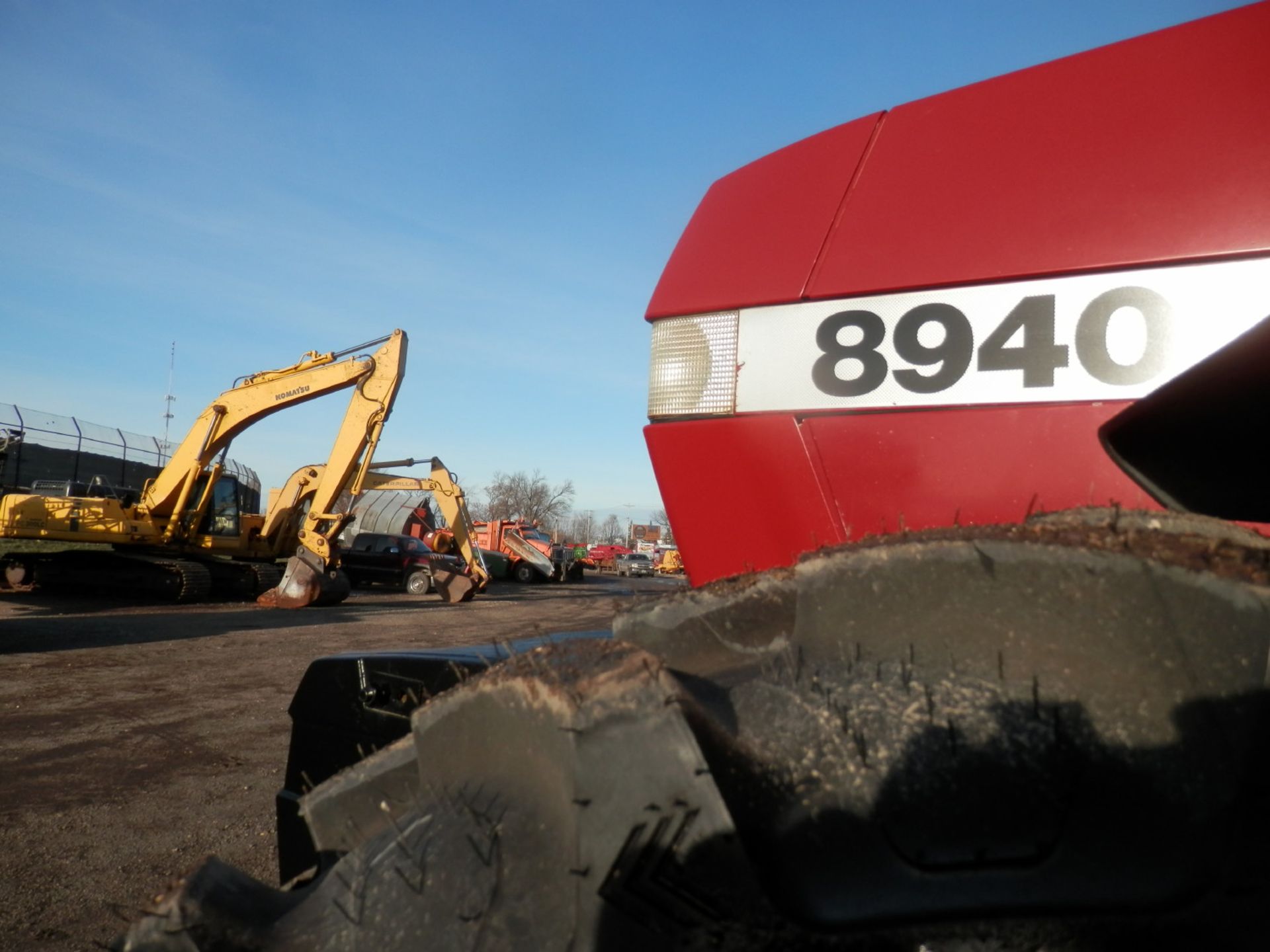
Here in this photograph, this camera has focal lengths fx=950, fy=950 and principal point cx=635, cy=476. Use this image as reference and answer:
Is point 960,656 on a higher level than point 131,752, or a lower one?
higher

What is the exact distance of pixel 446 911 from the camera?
3.05 ft

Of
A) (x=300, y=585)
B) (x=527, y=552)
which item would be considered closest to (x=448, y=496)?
(x=300, y=585)

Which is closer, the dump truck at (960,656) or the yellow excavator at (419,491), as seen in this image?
the dump truck at (960,656)

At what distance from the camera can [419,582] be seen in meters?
25.3

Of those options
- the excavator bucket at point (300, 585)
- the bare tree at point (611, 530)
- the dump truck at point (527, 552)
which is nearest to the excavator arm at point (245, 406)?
the excavator bucket at point (300, 585)

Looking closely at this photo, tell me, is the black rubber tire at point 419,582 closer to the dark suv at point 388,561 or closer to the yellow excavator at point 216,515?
the dark suv at point 388,561

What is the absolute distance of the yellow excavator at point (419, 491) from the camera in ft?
65.3

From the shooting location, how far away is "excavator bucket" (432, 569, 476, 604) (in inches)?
837

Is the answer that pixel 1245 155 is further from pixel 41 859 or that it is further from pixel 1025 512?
pixel 41 859

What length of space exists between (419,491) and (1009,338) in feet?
68.2

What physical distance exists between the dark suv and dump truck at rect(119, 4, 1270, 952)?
24.8 meters

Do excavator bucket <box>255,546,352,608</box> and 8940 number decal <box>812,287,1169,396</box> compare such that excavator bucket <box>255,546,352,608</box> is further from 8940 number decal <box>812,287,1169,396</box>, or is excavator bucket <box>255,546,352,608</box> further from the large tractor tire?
the large tractor tire

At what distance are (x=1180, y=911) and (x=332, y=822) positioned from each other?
98cm

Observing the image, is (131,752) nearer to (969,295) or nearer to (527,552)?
(969,295)
